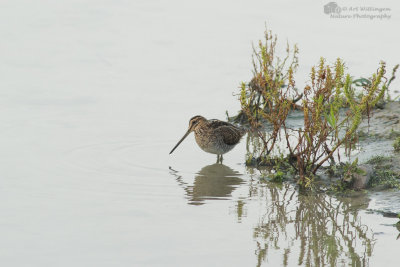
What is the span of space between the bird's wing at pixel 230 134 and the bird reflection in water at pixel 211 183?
41 cm

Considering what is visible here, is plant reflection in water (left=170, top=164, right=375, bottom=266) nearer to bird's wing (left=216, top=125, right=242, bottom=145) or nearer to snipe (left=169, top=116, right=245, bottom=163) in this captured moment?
snipe (left=169, top=116, right=245, bottom=163)

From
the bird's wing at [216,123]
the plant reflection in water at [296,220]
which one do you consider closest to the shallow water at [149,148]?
the plant reflection in water at [296,220]

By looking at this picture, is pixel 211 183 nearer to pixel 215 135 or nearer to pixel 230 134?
pixel 215 135

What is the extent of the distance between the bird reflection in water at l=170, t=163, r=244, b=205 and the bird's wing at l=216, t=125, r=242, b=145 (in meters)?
0.41

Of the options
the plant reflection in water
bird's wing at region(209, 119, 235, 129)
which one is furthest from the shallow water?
bird's wing at region(209, 119, 235, 129)

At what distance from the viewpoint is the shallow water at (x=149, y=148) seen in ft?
20.8

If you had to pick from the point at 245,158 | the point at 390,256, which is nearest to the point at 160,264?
the point at 390,256

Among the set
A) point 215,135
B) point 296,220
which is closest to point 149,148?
point 215,135

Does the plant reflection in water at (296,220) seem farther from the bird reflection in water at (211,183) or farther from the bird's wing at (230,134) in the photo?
the bird's wing at (230,134)

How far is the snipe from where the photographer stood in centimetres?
947

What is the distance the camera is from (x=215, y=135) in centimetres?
941

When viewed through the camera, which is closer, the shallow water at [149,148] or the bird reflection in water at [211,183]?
the shallow water at [149,148]

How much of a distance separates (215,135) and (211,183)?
105cm

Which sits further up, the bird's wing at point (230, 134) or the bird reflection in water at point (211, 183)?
the bird's wing at point (230, 134)
